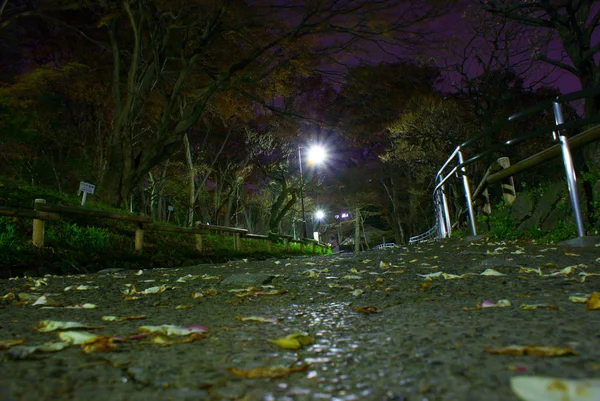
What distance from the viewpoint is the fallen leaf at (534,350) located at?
1.04 meters

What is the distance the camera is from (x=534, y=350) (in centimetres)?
107

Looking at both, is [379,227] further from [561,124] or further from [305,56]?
[561,124]

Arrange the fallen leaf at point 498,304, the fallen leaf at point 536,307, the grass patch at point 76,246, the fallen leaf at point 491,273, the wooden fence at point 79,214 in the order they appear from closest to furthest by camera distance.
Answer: the fallen leaf at point 536,307 → the fallen leaf at point 498,304 → the fallen leaf at point 491,273 → the grass patch at point 76,246 → the wooden fence at point 79,214

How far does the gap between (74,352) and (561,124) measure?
4.90m

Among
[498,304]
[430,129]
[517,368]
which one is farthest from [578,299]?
[430,129]

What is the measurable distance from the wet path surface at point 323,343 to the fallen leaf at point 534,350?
19 millimetres

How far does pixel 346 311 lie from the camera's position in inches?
80.4

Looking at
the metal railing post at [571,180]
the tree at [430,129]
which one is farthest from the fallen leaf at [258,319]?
the tree at [430,129]

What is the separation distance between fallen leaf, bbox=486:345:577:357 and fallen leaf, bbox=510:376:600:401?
11.9 inches

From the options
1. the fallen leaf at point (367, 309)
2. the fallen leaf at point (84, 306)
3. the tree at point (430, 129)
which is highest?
the tree at point (430, 129)

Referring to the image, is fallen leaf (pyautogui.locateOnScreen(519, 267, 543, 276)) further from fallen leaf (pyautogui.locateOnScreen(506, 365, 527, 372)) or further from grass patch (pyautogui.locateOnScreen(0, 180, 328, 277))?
grass patch (pyautogui.locateOnScreen(0, 180, 328, 277))

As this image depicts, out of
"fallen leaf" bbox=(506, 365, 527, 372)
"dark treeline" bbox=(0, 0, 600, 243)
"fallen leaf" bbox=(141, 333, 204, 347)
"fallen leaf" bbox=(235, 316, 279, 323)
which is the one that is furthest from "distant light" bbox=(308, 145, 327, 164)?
"fallen leaf" bbox=(506, 365, 527, 372)

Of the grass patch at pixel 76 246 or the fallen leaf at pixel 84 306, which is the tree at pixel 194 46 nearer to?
the grass patch at pixel 76 246

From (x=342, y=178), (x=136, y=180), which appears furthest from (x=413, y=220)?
(x=136, y=180)
